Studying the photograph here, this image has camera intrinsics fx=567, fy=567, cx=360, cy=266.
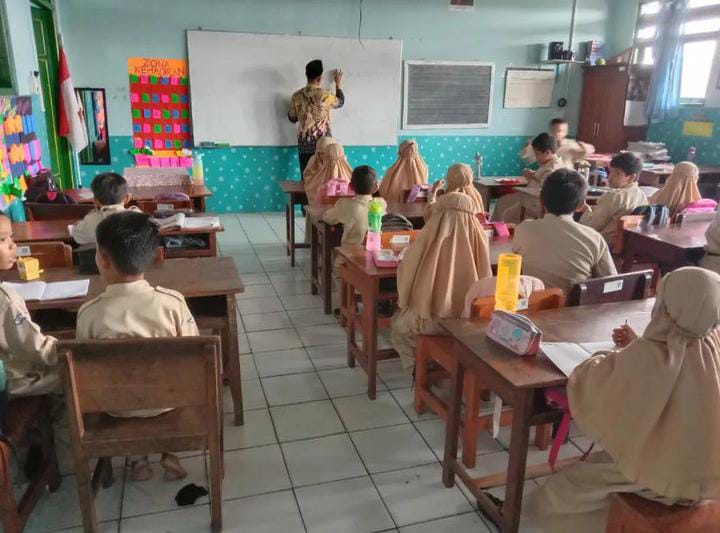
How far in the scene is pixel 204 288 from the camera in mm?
2303

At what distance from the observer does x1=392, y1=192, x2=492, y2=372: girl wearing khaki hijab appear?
2.49 meters

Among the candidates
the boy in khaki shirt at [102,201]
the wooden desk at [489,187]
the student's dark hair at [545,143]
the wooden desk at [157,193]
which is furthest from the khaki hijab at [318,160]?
the boy in khaki shirt at [102,201]

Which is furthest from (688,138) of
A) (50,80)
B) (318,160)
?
(50,80)

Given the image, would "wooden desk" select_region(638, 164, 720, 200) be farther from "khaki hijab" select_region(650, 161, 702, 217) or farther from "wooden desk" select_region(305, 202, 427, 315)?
"wooden desk" select_region(305, 202, 427, 315)

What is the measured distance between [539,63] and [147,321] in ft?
24.2

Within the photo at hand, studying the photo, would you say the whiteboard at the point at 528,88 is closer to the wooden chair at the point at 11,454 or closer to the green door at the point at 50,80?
the green door at the point at 50,80

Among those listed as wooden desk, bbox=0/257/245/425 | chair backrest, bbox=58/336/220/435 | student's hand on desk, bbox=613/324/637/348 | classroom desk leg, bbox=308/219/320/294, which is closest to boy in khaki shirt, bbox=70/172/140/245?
wooden desk, bbox=0/257/245/425

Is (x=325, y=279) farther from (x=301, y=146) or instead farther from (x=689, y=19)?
(x=689, y=19)

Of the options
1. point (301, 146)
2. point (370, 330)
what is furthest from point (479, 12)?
point (370, 330)

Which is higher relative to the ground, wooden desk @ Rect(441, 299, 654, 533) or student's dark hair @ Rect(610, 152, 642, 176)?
student's dark hair @ Rect(610, 152, 642, 176)

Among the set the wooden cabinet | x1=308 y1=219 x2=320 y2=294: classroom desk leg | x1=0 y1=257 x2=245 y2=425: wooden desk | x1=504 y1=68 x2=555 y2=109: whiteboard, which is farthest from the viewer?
x1=504 y1=68 x2=555 y2=109: whiteboard

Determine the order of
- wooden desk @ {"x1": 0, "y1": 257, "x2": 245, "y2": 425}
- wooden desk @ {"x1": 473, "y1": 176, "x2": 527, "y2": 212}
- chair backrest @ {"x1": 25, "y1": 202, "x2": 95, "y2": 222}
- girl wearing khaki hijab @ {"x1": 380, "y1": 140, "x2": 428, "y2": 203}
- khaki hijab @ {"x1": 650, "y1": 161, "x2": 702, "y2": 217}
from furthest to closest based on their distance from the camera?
wooden desk @ {"x1": 473, "y1": 176, "x2": 527, "y2": 212}
girl wearing khaki hijab @ {"x1": 380, "y1": 140, "x2": 428, "y2": 203}
khaki hijab @ {"x1": 650, "y1": 161, "x2": 702, "y2": 217}
chair backrest @ {"x1": 25, "y1": 202, "x2": 95, "y2": 222}
wooden desk @ {"x1": 0, "y1": 257, "x2": 245, "y2": 425}

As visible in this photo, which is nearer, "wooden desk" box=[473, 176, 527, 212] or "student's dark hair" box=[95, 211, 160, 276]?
"student's dark hair" box=[95, 211, 160, 276]

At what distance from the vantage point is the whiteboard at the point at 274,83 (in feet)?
21.8
